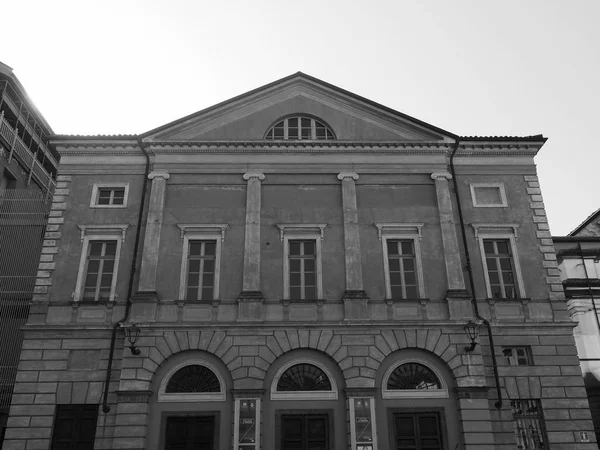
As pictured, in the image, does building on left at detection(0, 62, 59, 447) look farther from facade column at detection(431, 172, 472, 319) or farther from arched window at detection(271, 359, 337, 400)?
facade column at detection(431, 172, 472, 319)

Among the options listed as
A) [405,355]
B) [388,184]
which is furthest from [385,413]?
[388,184]

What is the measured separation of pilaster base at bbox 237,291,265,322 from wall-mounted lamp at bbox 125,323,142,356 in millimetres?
3441

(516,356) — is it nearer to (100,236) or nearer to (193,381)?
(193,381)

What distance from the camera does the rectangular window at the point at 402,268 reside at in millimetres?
20391

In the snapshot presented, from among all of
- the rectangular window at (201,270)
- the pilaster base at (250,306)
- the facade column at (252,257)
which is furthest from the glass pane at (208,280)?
the pilaster base at (250,306)

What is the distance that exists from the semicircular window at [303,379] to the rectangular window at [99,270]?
23.1 feet

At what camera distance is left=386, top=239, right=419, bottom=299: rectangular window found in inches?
803

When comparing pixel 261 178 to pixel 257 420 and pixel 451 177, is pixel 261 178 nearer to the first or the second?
pixel 451 177

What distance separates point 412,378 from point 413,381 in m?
0.10

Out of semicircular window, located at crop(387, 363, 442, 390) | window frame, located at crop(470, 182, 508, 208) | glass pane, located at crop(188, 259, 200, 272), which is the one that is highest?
window frame, located at crop(470, 182, 508, 208)

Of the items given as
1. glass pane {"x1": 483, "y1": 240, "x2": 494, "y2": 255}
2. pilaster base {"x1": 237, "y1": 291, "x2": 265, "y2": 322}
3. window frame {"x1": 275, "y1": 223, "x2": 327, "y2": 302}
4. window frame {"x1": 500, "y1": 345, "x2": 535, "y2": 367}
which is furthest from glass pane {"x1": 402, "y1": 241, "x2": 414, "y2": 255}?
pilaster base {"x1": 237, "y1": 291, "x2": 265, "y2": 322}

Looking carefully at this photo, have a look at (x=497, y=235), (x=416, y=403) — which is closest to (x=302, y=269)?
(x=416, y=403)

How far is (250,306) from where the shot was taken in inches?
773

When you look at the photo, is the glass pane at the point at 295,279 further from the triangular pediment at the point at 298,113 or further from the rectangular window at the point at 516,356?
the rectangular window at the point at 516,356
